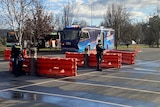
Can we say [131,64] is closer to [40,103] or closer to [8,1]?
[40,103]

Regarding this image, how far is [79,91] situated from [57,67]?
4491mm

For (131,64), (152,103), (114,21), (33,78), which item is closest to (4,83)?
(33,78)

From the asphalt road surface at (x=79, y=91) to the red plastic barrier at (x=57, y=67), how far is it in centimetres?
62

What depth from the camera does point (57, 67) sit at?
50.3ft

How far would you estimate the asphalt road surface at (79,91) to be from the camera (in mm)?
9078

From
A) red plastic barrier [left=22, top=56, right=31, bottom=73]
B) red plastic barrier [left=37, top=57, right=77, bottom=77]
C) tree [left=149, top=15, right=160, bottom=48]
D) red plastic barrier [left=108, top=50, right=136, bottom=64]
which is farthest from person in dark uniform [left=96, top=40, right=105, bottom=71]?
tree [left=149, top=15, right=160, bottom=48]

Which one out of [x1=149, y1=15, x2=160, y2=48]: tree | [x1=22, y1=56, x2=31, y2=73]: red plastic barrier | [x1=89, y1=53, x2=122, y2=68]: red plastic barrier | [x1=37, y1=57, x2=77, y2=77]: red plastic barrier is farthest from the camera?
[x1=149, y1=15, x2=160, y2=48]: tree

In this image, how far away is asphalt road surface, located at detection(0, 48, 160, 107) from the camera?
9078 mm

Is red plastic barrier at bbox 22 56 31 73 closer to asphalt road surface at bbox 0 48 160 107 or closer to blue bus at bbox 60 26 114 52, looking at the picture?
asphalt road surface at bbox 0 48 160 107

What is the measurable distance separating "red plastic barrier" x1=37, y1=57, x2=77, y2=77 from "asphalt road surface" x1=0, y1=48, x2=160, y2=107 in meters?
0.62

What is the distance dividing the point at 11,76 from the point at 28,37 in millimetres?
26183

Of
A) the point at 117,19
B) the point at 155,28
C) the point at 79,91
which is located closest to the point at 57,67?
the point at 79,91

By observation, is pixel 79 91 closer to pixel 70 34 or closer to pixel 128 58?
pixel 128 58

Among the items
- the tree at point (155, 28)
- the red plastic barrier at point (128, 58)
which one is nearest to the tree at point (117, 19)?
the tree at point (155, 28)
